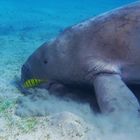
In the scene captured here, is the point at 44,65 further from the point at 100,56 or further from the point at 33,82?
the point at 100,56

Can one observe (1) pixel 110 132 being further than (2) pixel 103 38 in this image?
No

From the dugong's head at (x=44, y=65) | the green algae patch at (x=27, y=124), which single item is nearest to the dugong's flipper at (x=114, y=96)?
the dugong's head at (x=44, y=65)

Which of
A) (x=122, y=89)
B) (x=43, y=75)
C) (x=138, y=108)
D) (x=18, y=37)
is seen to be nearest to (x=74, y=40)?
(x=43, y=75)

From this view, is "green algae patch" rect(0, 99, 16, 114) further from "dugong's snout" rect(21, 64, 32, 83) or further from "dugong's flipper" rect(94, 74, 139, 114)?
"dugong's flipper" rect(94, 74, 139, 114)

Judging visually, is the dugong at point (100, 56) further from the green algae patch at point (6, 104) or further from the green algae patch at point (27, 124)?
the green algae patch at point (27, 124)

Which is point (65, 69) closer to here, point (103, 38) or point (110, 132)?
point (103, 38)

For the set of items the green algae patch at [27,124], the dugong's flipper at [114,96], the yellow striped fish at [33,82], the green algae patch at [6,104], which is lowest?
the green algae patch at [6,104]

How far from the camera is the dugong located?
18.6 ft

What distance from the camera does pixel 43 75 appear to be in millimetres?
6715

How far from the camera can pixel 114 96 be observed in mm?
5199

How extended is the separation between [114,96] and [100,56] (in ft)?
3.63

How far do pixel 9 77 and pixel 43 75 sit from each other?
191 cm

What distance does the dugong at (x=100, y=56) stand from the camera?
5.67 meters

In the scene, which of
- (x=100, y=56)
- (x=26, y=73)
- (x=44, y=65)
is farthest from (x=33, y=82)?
(x=100, y=56)
